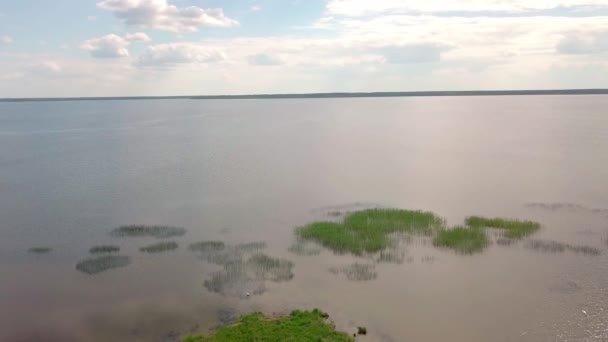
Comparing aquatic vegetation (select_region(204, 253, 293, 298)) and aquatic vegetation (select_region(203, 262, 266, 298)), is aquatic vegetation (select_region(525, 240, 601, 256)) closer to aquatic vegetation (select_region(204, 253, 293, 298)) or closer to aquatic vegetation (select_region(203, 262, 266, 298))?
aquatic vegetation (select_region(204, 253, 293, 298))

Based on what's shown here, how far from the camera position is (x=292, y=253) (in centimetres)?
3266

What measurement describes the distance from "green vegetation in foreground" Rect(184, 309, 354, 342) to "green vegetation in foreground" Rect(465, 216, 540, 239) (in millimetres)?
19744

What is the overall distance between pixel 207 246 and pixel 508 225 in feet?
78.0

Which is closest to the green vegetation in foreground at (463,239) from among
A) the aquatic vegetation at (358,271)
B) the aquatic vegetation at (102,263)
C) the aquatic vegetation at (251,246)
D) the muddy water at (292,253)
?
the muddy water at (292,253)

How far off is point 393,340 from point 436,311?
4.09 metres

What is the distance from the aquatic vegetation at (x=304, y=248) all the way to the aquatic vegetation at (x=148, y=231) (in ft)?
31.9

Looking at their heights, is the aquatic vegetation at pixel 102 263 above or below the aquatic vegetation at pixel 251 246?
below

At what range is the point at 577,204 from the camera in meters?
43.8

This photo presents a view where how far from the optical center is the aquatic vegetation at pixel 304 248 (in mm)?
32781

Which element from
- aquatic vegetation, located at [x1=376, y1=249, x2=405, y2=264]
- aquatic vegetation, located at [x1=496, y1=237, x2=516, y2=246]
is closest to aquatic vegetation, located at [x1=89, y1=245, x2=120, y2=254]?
aquatic vegetation, located at [x1=376, y1=249, x2=405, y2=264]

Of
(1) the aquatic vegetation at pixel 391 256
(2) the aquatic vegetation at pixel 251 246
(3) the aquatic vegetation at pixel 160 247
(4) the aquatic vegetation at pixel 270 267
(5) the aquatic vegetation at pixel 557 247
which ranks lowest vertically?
(3) the aquatic vegetation at pixel 160 247

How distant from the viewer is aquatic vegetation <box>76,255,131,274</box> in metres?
30.7

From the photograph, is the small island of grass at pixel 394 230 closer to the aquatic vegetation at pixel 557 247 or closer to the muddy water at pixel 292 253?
the muddy water at pixel 292 253

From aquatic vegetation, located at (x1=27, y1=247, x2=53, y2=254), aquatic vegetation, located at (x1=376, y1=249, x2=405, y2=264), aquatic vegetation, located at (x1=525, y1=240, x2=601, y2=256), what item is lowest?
aquatic vegetation, located at (x1=27, y1=247, x2=53, y2=254)
